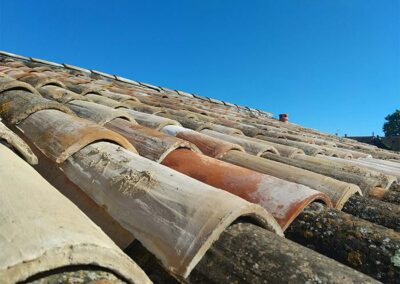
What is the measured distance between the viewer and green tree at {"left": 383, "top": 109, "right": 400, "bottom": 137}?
173 ft

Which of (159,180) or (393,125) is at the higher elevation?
(393,125)

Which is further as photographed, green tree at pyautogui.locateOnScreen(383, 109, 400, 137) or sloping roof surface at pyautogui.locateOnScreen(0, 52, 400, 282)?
green tree at pyautogui.locateOnScreen(383, 109, 400, 137)

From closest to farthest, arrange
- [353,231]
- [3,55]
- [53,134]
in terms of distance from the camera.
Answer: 1. [353,231]
2. [53,134]
3. [3,55]

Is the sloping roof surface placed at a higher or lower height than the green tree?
lower

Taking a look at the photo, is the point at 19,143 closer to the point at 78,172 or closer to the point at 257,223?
→ the point at 78,172

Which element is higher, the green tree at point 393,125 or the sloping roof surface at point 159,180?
the green tree at point 393,125

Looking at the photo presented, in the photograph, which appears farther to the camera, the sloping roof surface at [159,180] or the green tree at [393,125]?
the green tree at [393,125]

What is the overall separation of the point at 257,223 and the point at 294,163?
1506 millimetres

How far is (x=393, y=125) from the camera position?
5322 cm

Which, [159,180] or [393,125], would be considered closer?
[159,180]

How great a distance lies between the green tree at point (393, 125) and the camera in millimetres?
52594

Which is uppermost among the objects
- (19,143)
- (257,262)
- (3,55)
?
(3,55)

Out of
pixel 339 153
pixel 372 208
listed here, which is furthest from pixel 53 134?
pixel 339 153

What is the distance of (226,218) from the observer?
1.06 meters
